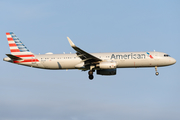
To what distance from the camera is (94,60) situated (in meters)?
51.1

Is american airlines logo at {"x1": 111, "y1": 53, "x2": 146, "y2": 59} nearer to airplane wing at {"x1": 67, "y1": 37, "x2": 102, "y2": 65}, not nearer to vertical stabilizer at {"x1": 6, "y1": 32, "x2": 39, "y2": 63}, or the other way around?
airplane wing at {"x1": 67, "y1": 37, "x2": 102, "y2": 65}

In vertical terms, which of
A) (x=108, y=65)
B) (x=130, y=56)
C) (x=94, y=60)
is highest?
(x=130, y=56)

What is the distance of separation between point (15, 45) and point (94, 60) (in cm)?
1594

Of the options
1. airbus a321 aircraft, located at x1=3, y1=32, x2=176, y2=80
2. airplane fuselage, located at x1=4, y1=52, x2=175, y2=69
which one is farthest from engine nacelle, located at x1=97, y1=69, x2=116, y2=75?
airplane fuselage, located at x1=4, y1=52, x2=175, y2=69

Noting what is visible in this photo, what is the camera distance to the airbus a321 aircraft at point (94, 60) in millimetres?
Answer: 51094

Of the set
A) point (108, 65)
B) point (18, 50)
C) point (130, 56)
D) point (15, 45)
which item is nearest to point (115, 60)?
point (108, 65)

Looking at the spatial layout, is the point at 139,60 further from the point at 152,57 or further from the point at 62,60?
the point at 62,60

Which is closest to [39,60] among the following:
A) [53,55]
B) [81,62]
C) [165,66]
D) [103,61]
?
[53,55]

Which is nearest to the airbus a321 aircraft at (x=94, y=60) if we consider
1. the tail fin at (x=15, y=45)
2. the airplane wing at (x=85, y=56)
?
the airplane wing at (x=85, y=56)

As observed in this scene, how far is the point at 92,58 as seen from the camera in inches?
1986

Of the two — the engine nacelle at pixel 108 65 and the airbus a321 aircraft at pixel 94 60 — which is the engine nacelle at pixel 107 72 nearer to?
the airbus a321 aircraft at pixel 94 60

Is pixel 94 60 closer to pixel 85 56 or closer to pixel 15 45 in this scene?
pixel 85 56

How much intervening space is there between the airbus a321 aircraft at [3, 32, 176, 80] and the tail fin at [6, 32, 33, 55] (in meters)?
0.19

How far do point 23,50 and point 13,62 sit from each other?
3.20 m
